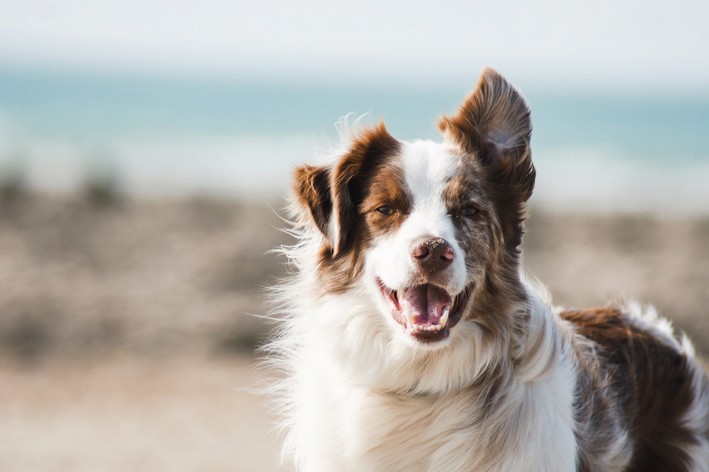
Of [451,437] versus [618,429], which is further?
[618,429]

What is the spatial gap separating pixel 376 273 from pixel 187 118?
44372mm

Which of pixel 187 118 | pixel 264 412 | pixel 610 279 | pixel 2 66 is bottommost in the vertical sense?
pixel 264 412

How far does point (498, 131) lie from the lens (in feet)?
14.7

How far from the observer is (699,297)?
12.4 meters

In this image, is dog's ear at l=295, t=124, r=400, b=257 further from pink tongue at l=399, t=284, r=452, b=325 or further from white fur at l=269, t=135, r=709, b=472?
pink tongue at l=399, t=284, r=452, b=325

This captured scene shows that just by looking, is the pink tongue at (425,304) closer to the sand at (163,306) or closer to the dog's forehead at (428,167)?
the dog's forehead at (428,167)

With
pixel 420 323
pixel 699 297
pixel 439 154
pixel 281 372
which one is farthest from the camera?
pixel 699 297

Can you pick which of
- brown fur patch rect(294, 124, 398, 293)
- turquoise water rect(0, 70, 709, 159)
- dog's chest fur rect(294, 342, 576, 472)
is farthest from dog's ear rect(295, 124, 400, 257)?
turquoise water rect(0, 70, 709, 159)

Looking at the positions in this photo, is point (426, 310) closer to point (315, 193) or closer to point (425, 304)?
point (425, 304)

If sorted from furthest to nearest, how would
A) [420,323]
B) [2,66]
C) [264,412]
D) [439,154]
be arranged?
[2,66] → [264,412] → [439,154] → [420,323]

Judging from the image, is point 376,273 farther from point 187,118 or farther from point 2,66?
point 2,66

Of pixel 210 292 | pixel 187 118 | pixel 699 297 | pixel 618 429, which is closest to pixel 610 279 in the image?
pixel 699 297

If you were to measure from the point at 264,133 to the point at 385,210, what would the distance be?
127 feet

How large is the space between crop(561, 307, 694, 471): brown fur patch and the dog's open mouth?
858 millimetres
